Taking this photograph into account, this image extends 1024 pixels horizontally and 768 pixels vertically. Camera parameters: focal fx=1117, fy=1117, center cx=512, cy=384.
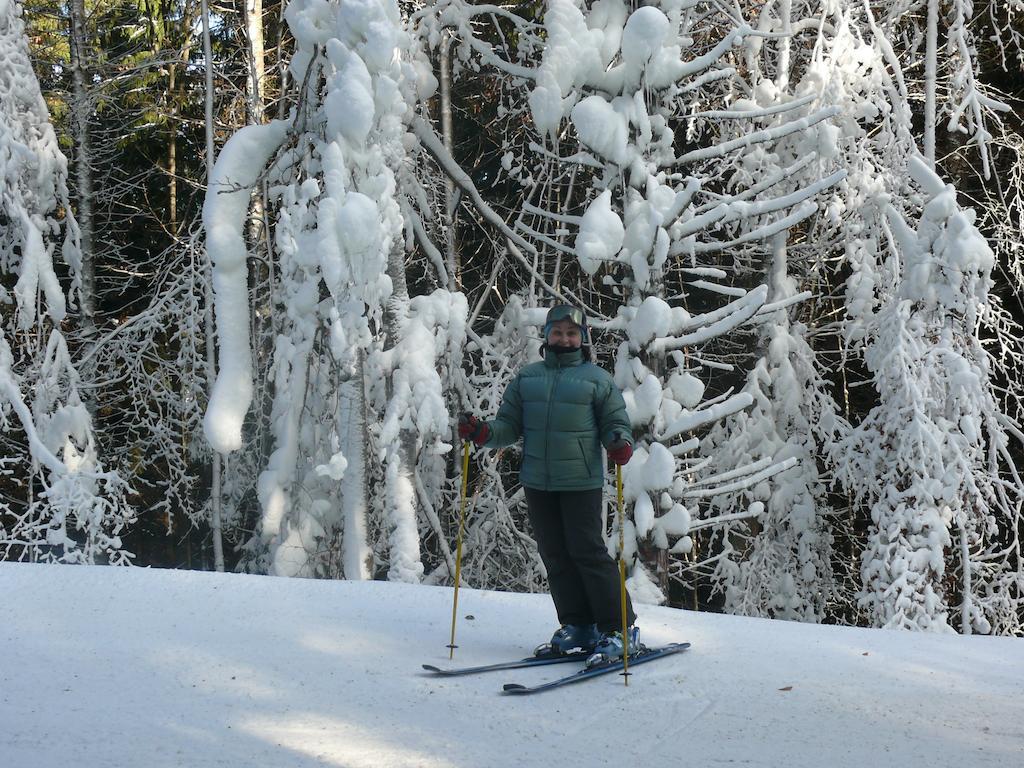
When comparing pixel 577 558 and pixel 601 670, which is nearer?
pixel 601 670

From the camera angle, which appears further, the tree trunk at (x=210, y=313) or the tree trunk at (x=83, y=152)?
the tree trunk at (x=83, y=152)

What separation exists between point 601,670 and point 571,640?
1.15 feet

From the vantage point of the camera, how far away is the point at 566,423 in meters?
5.14

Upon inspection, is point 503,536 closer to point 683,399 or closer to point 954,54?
point 683,399

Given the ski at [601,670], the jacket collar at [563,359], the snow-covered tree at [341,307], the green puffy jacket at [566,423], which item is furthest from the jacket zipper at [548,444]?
the snow-covered tree at [341,307]

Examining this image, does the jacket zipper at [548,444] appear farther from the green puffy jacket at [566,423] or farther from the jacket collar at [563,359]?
the jacket collar at [563,359]

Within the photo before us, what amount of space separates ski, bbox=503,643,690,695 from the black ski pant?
165mm

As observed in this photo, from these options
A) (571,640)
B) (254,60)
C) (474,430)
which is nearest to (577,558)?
(571,640)

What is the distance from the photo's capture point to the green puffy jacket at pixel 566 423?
16.8 ft

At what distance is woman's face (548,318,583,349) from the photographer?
5.25 m

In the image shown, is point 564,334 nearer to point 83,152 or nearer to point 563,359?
point 563,359

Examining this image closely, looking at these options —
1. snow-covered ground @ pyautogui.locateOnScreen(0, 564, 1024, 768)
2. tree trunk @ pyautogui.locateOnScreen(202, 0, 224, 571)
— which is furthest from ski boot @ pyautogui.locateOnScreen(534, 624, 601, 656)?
tree trunk @ pyautogui.locateOnScreen(202, 0, 224, 571)

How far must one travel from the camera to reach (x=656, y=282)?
863 centimetres

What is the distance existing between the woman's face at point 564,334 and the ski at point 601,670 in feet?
4.82
